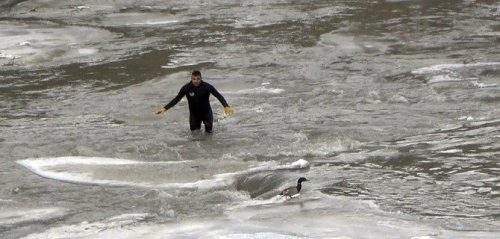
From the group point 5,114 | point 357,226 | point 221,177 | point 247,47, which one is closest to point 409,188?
point 357,226

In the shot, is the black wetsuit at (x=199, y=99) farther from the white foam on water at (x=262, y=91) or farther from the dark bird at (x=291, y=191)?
the dark bird at (x=291, y=191)

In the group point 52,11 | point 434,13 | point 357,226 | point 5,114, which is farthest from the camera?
point 52,11

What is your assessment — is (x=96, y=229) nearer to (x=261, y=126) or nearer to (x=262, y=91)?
(x=261, y=126)

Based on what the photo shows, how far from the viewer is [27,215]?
11555 millimetres

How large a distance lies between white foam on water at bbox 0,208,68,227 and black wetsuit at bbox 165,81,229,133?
167 inches

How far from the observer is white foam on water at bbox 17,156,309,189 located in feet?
42.1

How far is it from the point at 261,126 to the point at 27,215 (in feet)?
18.9

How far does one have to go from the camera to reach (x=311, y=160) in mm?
13625

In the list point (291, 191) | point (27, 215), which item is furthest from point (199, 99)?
point (27, 215)

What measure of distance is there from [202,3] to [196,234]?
79.8ft

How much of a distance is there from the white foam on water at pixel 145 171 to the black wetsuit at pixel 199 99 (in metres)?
1.78

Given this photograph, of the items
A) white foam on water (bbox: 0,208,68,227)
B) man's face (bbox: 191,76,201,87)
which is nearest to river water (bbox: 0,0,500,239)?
white foam on water (bbox: 0,208,68,227)

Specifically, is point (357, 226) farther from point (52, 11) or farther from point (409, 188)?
point (52, 11)

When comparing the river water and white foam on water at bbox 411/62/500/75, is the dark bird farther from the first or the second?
white foam on water at bbox 411/62/500/75
